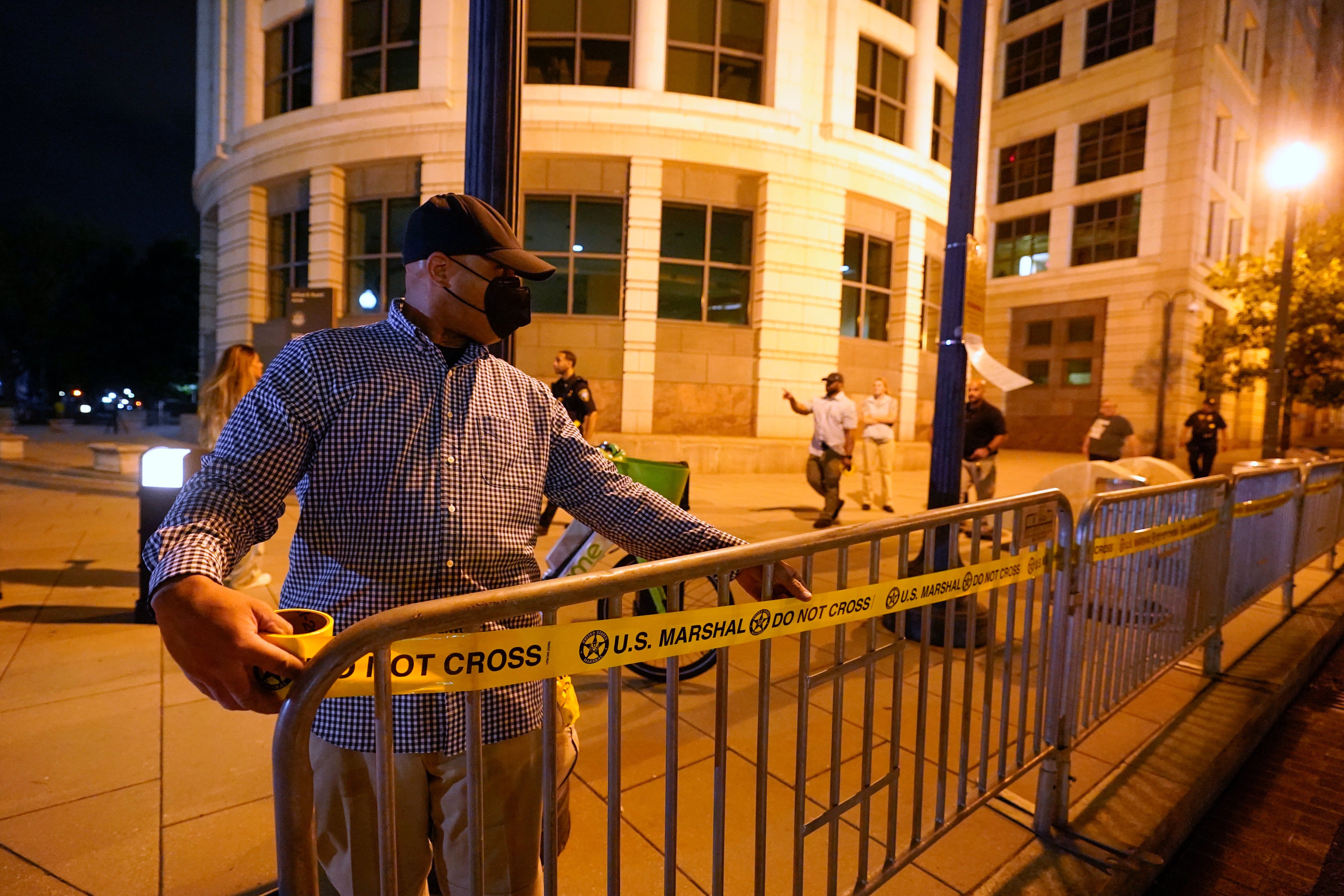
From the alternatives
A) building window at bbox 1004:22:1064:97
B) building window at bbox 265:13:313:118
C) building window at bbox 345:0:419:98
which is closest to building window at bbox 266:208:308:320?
building window at bbox 265:13:313:118

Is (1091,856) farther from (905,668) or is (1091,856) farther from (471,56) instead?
(471,56)

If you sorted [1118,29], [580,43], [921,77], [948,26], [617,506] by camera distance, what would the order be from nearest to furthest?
[617,506]
[580,43]
[921,77]
[948,26]
[1118,29]

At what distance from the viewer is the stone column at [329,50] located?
1580cm

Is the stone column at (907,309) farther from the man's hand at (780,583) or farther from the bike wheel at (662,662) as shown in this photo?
the man's hand at (780,583)

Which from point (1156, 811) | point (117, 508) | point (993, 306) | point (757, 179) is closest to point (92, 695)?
point (1156, 811)

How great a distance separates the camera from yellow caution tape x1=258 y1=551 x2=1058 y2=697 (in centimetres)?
134

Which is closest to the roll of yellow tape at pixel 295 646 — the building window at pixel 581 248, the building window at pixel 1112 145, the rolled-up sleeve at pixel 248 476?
the rolled-up sleeve at pixel 248 476

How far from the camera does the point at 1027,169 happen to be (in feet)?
96.5

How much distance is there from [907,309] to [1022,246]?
15.4 metres

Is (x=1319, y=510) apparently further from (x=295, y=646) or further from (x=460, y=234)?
(x=295, y=646)

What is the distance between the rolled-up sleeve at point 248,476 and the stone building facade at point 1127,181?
2899 centimetres

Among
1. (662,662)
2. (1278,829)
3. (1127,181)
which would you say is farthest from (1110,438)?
(1127,181)

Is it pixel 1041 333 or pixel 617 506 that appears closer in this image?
pixel 617 506

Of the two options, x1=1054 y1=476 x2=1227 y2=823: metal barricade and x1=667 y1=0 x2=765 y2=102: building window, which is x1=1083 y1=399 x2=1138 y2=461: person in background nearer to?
x1=1054 y1=476 x2=1227 y2=823: metal barricade
